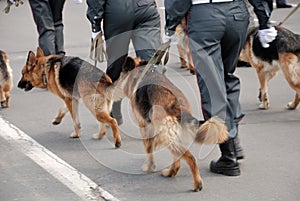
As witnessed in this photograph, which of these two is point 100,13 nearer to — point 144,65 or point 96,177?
point 144,65

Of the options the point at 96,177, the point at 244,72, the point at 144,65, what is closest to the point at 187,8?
the point at 144,65

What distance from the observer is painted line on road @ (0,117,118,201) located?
214 inches

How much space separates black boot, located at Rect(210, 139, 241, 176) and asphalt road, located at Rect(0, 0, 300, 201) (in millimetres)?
71

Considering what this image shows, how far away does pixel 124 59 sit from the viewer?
6.21 m

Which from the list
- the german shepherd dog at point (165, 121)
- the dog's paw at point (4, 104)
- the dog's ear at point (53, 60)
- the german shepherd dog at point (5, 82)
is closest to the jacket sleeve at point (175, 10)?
the german shepherd dog at point (165, 121)

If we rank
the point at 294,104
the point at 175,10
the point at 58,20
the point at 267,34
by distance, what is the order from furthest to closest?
the point at 58,20 → the point at 294,104 → the point at 267,34 → the point at 175,10

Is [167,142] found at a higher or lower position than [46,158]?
higher

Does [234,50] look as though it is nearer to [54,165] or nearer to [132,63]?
[132,63]

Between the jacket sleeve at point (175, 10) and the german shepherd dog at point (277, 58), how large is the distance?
238 centimetres

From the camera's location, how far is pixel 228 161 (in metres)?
5.68

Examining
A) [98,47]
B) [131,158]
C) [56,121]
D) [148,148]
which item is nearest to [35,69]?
[56,121]

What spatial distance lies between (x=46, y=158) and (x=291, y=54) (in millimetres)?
3047

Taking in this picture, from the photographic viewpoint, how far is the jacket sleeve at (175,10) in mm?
5176

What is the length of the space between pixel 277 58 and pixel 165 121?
2.70m
